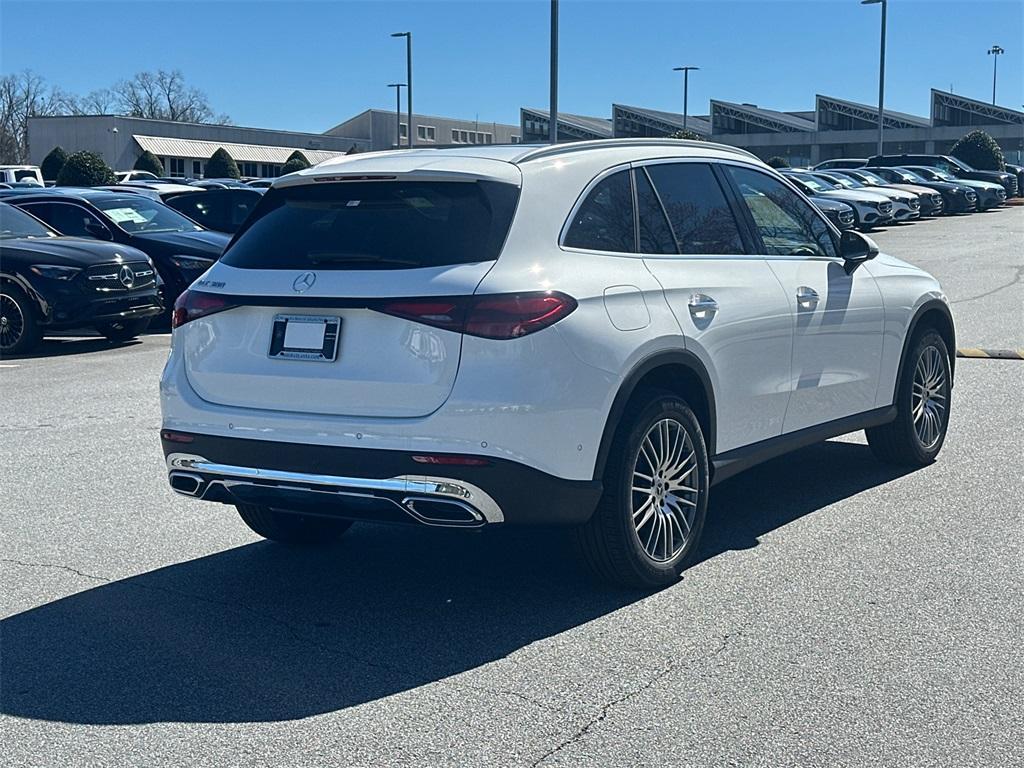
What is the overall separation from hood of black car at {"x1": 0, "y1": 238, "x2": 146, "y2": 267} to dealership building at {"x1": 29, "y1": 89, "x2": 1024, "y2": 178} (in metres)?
61.6

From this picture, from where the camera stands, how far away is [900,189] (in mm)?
37375

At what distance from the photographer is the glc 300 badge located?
16.5ft

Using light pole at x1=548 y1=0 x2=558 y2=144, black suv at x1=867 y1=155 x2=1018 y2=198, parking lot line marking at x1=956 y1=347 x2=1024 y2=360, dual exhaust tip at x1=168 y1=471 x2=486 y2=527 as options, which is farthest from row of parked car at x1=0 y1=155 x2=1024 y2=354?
black suv at x1=867 y1=155 x2=1018 y2=198

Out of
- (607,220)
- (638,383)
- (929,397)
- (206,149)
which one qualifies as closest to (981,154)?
(206,149)

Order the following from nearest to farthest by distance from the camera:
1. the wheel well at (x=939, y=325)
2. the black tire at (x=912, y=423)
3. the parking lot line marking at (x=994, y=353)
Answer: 1. the black tire at (x=912, y=423)
2. the wheel well at (x=939, y=325)
3. the parking lot line marking at (x=994, y=353)

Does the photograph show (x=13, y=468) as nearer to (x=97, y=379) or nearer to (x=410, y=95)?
(x=97, y=379)

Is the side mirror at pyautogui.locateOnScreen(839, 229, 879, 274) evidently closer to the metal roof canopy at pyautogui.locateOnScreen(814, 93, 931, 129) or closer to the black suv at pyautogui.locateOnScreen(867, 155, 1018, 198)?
the black suv at pyautogui.locateOnScreen(867, 155, 1018, 198)

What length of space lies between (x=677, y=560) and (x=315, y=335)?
1.79 m

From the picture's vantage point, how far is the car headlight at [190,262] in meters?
15.5

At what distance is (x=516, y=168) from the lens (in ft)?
17.3

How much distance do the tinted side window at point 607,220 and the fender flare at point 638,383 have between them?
48 centimetres

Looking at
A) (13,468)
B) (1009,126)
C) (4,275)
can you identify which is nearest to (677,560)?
(13,468)

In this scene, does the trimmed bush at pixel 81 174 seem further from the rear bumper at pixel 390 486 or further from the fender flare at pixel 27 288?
the rear bumper at pixel 390 486

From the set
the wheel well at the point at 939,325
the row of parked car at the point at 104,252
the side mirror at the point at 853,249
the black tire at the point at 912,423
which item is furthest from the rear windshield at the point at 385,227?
the row of parked car at the point at 104,252
